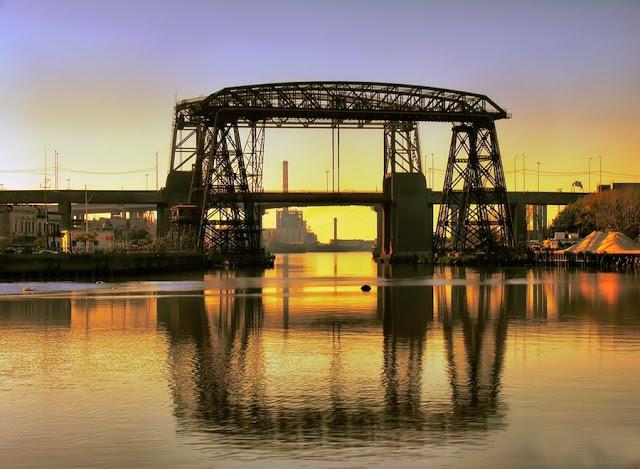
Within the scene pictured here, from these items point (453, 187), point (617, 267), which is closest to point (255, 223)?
point (453, 187)

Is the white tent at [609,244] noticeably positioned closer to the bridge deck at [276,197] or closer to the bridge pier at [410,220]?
the bridge pier at [410,220]

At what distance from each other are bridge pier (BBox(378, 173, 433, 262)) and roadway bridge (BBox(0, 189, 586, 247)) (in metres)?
0.97

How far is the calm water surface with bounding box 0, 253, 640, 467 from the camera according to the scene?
15.1 metres

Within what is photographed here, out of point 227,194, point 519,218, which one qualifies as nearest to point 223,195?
point 227,194

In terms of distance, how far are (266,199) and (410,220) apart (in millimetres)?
20227

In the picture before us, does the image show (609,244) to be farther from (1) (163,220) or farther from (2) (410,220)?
(1) (163,220)

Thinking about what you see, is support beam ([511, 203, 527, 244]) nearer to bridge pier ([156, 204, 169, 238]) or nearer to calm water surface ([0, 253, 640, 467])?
bridge pier ([156, 204, 169, 238])

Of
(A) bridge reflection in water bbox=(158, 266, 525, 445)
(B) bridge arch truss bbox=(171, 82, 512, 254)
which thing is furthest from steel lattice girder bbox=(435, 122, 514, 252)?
(A) bridge reflection in water bbox=(158, 266, 525, 445)

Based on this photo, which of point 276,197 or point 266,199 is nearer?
point 266,199

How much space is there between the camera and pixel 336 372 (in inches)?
901

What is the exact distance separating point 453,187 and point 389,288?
62100mm

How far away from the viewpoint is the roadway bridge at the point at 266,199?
12888 centimetres

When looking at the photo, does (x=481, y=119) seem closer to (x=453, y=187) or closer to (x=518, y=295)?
(x=453, y=187)

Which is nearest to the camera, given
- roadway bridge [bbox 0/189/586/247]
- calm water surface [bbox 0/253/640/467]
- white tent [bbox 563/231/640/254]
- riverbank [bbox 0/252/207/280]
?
calm water surface [bbox 0/253/640/467]
